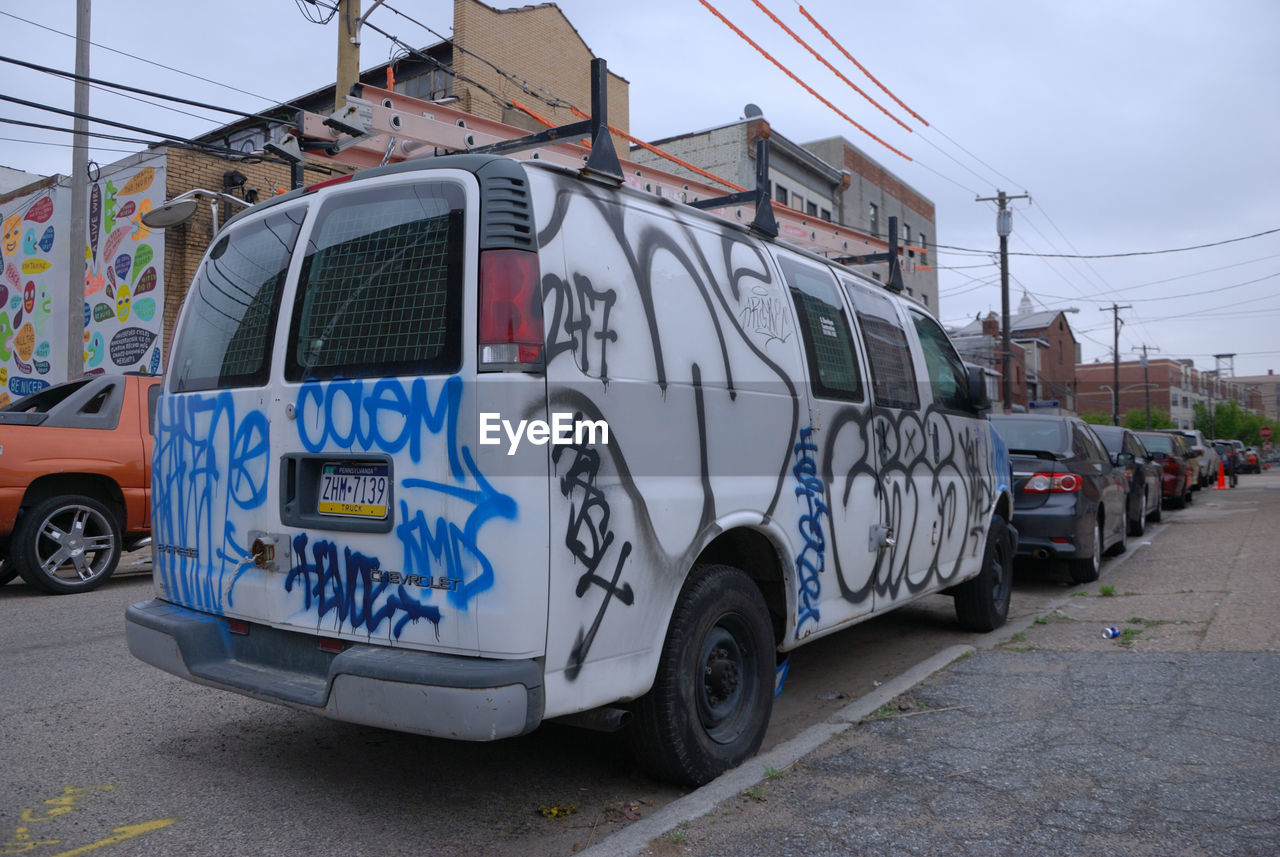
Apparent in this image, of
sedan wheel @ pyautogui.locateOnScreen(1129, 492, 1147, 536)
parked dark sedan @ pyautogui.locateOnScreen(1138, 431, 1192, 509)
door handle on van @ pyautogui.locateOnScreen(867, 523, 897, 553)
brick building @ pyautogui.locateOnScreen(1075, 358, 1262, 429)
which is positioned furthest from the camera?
brick building @ pyautogui.locateOnScreen(1075, 358, 1262, 429)

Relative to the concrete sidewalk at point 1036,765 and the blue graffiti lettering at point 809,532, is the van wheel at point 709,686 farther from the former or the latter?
the blue graffiti lettering at point 809,532

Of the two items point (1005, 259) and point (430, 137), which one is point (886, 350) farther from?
point (1005, 259)

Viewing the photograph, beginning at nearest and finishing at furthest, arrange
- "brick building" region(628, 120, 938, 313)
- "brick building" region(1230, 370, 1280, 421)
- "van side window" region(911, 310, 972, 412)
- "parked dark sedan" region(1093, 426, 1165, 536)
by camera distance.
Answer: "van side window" region(911, 310, 972, 412)
"parked dark sedan" region(1093, 426, 1165, 536)
"brick building" region(628, 120, 938, 313)
"brick building" region(1230, 370, 1280, 421)

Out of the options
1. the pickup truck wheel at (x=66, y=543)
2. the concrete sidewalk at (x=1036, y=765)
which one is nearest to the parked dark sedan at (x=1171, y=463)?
the concrete sidewalk at (x=1036, y=765)

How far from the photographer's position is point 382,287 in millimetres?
3328

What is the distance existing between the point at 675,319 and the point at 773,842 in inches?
72.7

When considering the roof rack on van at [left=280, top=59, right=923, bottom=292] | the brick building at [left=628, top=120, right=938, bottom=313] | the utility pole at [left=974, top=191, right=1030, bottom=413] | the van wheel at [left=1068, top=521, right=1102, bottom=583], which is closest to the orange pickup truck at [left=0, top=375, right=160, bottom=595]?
the roof rack on van at [left=280, top=59, right=923, bottom=292]

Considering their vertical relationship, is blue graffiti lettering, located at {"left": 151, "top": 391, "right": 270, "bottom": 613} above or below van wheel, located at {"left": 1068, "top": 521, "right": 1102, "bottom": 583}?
above

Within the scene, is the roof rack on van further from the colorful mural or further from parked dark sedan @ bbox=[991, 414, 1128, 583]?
the colorful mural

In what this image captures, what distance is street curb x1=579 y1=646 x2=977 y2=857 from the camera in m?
3.27

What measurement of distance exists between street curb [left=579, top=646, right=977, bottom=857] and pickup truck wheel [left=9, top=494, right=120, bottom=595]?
647 centimetres

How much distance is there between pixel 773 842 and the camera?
326cm

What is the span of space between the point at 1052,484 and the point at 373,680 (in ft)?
25.2

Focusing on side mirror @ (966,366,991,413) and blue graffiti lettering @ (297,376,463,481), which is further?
side mirror @ (966,366,991,413)
